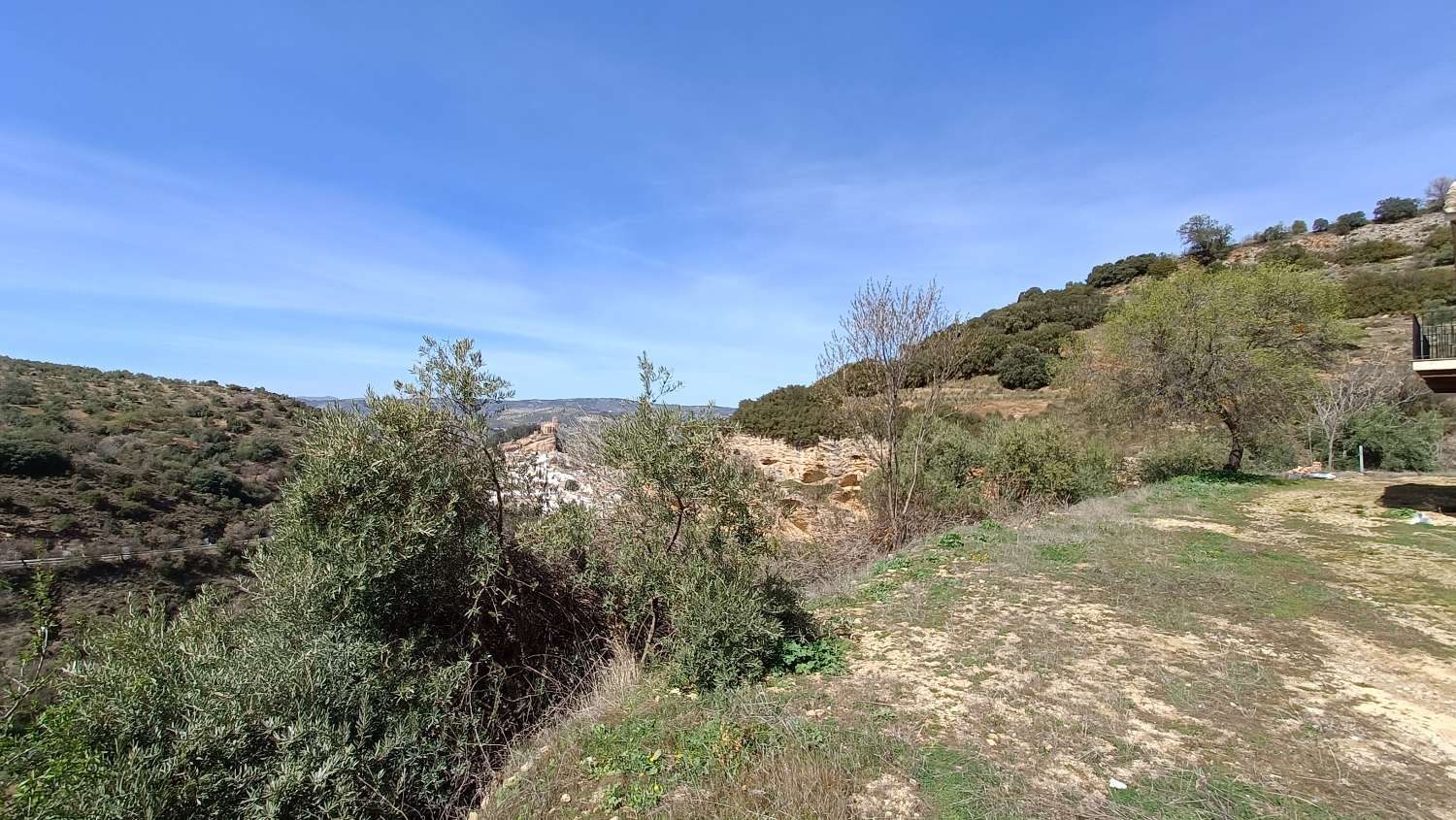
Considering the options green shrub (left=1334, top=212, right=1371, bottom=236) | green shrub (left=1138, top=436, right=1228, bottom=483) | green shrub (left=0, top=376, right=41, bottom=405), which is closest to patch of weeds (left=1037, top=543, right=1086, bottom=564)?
green shrub (left=1138, top=436, right=1228, bottom=483)

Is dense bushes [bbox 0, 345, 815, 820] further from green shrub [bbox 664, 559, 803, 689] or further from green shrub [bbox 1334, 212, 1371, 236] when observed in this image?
green shrub [bbox 1334, 212, 1371, 236]

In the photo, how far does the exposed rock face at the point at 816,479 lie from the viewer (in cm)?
1090

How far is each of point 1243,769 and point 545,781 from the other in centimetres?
369

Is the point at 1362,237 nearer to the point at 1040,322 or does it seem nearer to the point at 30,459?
the point at 1040,322

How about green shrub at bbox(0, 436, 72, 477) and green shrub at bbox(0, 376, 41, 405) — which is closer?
green shrub at bbox(0, 436, 72, 477)

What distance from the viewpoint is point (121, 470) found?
1456 centimetres

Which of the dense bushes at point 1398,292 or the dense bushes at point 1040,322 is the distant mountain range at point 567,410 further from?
the dense bushes at point 1398,292

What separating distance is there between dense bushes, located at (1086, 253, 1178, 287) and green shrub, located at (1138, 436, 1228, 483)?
1230 inches

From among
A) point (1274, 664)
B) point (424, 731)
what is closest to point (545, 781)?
point (424, 731)

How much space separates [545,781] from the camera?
10.7ft

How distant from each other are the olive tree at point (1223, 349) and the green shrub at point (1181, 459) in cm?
110

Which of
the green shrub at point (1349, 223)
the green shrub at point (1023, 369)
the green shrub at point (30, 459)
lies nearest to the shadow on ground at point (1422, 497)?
the green shrub at point (1023, 369)

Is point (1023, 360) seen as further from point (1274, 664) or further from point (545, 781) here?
point (545, 781)

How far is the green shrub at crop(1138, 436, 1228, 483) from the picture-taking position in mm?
15516
